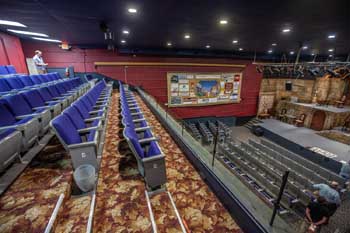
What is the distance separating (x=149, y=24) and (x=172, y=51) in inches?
165

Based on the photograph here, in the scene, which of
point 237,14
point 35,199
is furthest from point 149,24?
point 35,199

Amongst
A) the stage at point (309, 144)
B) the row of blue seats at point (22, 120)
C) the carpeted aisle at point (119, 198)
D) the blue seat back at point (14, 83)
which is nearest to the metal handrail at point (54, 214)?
the carpeted aisle at point (119, 198)

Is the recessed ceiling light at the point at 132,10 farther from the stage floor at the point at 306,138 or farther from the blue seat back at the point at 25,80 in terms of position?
the stage floor at the point at 306,138

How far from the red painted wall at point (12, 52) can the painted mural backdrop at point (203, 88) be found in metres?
6.13

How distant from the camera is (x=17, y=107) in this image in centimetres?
229

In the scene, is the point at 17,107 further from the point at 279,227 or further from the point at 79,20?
the point at 279,227

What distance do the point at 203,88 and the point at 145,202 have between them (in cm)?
811

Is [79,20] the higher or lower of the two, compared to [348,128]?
higher

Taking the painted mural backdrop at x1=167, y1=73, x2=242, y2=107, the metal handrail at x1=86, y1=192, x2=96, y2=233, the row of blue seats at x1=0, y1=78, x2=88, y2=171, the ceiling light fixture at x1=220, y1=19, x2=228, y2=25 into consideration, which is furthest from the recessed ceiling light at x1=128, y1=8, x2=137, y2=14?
the painted mural backdrop at x1=167, y1=73, x2=242, y2=107

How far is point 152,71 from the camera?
8023 millimetres

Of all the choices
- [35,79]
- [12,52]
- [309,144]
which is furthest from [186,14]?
[309,144]

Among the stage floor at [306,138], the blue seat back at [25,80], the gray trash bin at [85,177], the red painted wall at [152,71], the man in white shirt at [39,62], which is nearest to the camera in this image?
the gray trash bin at [85,177]

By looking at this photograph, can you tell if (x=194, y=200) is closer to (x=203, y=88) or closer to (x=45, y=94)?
(x=45, y=94)

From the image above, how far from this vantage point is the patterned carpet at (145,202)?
1.38 metres
